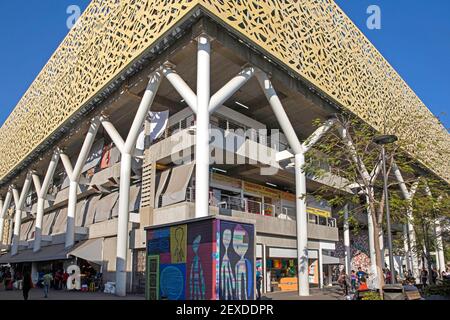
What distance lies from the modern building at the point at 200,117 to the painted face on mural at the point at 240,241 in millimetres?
5684

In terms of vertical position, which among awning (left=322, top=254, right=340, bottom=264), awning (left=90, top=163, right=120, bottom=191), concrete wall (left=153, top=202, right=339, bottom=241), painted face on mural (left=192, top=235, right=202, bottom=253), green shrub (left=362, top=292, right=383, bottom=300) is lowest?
green shrub (left=362, top=292, right=383, bottom=300)

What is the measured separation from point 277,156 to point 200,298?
640 inches

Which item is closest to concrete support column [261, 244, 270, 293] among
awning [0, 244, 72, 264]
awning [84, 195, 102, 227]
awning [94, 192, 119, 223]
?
awning [94, 192, 119, 223]

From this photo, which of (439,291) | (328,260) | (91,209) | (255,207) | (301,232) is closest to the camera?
(439,291)

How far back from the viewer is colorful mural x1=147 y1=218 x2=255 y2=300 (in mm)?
11531

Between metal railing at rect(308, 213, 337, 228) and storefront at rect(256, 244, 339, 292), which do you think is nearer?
storefront at rect(256, 244, 339, 292)

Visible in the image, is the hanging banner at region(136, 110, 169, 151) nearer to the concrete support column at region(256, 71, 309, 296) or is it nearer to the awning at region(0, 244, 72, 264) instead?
the concrete support column at region(256, 71, 309, 296)

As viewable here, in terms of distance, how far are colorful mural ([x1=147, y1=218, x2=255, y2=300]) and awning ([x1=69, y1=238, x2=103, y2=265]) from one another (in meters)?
15.1

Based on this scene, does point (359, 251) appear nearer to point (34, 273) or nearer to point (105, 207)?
point (105, 207)

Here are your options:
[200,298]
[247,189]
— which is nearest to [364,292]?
[200,298]

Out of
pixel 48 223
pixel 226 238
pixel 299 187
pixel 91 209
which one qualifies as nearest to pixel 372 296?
pixel 226 238

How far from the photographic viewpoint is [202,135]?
61.0 ft

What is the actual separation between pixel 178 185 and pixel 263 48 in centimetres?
895

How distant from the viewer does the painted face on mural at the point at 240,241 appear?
1202 centimetres
